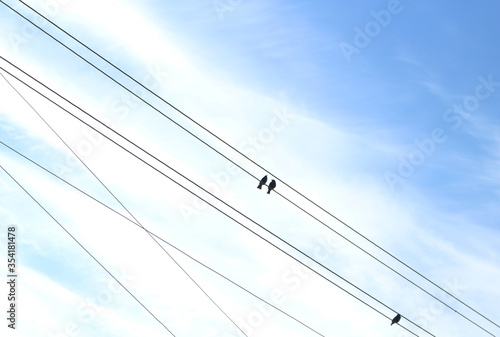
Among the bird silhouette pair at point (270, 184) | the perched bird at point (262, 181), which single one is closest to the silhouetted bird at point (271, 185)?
the bird silhouette pair at point (270, 184)

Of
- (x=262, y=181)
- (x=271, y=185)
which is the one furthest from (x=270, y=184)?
(x=262, y=181)

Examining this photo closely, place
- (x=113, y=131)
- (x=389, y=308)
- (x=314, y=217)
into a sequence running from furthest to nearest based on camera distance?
(x=389, y=308)
(x=314, y=217)
(x=113, y=131)

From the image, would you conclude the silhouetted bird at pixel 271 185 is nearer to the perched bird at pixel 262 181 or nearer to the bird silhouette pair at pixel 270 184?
the bird silhouette pair at pixel 270 184

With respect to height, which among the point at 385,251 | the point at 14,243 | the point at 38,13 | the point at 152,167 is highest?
the point at 385,251

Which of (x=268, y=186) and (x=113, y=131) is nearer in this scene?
(x=113, y=131)

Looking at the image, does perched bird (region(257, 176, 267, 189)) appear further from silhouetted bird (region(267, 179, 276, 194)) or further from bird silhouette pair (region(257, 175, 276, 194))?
silhouetted bird (region(267, 179, 276, 194))

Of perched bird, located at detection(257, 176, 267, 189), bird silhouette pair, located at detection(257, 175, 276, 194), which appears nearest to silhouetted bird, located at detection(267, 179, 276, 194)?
bird silhouette pair, located at detection(257, 175, 276, 194)

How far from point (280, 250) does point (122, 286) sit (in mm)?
8089

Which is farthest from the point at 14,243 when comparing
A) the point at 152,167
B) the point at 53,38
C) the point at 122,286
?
the point at 53,38

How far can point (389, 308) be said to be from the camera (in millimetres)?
18328

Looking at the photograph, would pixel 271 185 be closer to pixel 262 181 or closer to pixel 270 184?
pixel 270 184

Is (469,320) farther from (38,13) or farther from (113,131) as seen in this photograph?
(38,13)

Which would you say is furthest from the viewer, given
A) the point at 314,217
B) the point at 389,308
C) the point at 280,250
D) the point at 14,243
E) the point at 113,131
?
the point at 14,243

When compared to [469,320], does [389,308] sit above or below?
below
